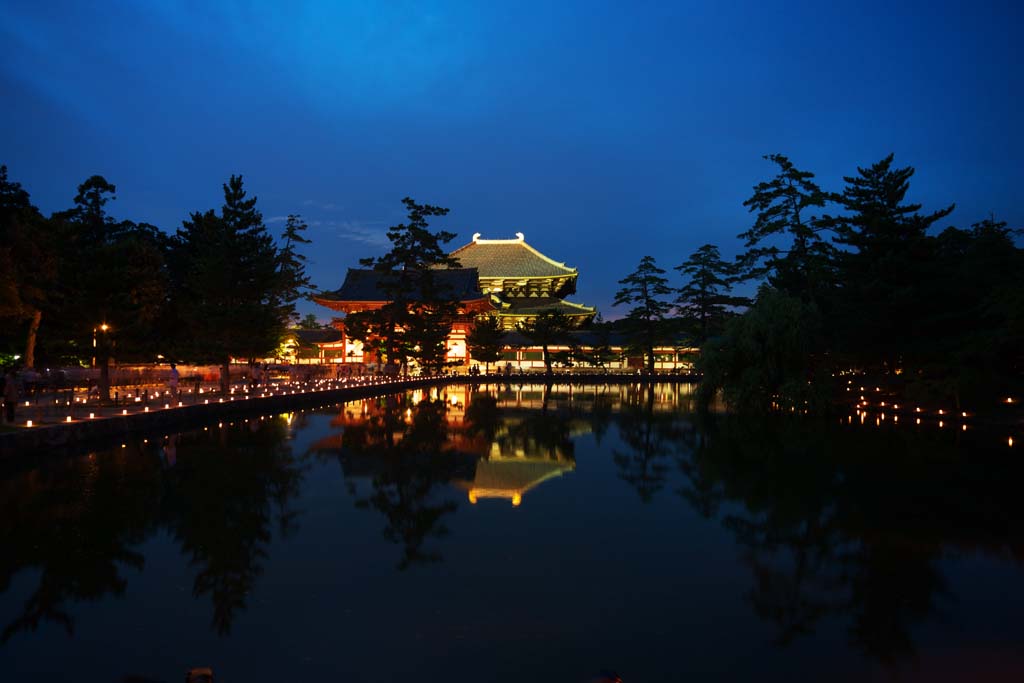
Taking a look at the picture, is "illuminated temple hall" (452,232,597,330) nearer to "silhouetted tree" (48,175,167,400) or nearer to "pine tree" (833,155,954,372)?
"pine tree" (833,155,954,372)

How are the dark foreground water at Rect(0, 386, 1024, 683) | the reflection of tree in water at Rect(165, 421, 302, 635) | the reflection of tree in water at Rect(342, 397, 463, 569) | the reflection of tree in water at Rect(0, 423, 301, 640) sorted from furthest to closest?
the reflection of tree in water at Rect(342, 397, 463, 569) < the reflection of tree in water at Rect(165, 421, 302, 635) < the reflection of tree in water at Rect(0, 423, 301, 640) < the dark foreground water at Rect(0, 386, 1024, 683)

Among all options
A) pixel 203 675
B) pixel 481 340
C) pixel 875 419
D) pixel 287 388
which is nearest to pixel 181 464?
pixel 203 675

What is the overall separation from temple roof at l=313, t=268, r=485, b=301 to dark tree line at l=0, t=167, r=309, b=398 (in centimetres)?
1701

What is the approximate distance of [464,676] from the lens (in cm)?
477

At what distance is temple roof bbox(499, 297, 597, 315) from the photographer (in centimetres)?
6125

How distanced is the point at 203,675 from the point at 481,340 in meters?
46.2

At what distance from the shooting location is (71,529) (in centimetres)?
832

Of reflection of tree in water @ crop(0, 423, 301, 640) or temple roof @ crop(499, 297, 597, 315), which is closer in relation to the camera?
reflection of tree in water @ crop(0, 423, 301, 640)

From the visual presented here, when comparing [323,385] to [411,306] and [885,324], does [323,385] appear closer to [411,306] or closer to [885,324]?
[411,306]

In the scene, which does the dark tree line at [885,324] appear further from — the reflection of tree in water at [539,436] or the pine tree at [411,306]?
the pine tree at [411,306]

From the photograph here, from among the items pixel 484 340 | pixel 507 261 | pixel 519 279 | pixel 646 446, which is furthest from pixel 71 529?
pixel 507 261

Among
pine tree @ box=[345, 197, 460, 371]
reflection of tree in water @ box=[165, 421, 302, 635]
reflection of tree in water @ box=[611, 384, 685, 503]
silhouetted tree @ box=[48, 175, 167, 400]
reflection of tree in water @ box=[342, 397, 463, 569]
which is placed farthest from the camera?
pine tree @ box=[345, 197, 460, 371]

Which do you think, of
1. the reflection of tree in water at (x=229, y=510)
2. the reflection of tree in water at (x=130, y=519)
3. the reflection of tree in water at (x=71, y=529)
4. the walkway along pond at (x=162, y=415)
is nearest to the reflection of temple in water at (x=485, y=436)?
the reflection of tree in water at (x=229, y=510)

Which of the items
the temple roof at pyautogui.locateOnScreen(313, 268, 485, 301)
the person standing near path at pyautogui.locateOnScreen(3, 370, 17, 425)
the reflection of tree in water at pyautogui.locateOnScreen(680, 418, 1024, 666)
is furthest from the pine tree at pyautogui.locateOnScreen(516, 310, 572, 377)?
the person standing near path at pyautogui.locateOnScreen(3, 370, 17, 425)
